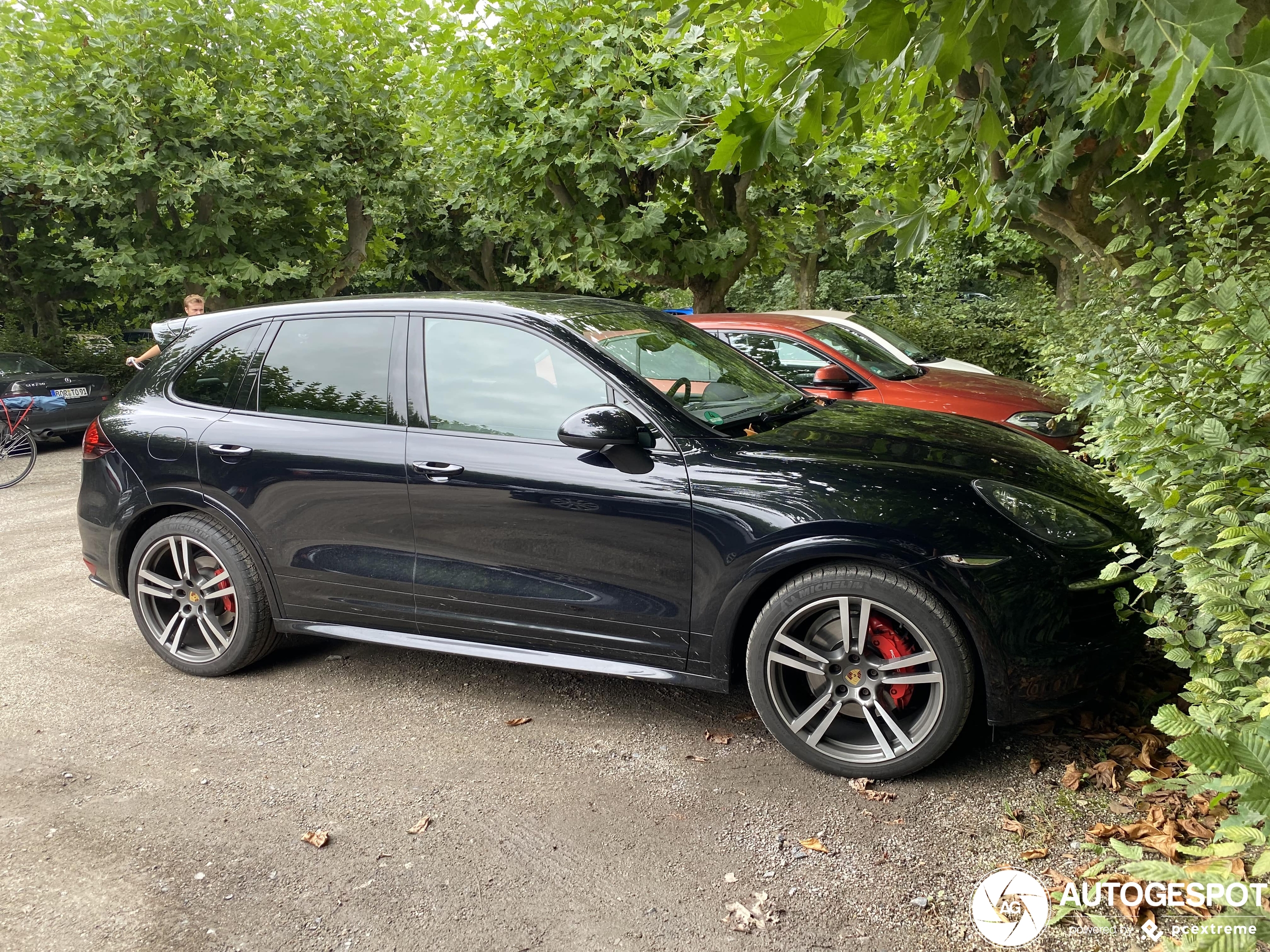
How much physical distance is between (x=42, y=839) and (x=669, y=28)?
11.6ft

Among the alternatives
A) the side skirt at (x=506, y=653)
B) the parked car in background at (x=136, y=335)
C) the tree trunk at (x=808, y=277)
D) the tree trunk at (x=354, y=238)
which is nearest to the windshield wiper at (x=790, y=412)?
the side skirt at (x=506, y=653)

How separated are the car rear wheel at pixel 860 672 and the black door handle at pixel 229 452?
253cm

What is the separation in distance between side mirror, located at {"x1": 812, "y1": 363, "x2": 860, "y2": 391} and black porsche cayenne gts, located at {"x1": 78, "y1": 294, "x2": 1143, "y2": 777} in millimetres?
2308

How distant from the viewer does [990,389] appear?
25.9 feet

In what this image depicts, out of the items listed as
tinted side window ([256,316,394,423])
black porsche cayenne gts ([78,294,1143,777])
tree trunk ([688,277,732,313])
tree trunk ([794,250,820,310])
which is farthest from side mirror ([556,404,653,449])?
tree trunk ([794,250,820,310])

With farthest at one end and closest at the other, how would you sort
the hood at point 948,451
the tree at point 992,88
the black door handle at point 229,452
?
1. the black door handle at point 229,452
2. the hood at point 948,451
3. the tree at point 992,88

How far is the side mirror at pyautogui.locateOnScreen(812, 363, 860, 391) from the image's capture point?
278 inches

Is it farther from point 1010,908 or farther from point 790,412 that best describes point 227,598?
point 1010,908

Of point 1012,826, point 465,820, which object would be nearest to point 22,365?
point 465,820

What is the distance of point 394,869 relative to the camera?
3080 mm

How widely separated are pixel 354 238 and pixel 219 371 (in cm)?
1501

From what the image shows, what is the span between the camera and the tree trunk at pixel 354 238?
1866 centimetres

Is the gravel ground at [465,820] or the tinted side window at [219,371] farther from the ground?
the tinted side window at [219,371]

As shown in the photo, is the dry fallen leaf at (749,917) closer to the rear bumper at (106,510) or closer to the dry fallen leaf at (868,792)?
the dry fallen leaf at (868,792)
